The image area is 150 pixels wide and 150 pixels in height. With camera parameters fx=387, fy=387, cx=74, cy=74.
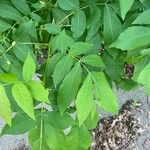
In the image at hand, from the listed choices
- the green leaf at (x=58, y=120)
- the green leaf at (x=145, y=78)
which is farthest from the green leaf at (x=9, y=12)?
the green leaf at (x=145, y=78)

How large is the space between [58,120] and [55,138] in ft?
0.19

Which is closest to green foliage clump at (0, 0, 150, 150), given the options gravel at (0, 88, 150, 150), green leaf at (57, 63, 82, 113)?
green leaf at (57, 63, 82, 113)

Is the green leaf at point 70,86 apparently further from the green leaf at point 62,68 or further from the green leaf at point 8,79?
the green leaf at point 8,79

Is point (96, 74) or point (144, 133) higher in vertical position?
point (96, 74)

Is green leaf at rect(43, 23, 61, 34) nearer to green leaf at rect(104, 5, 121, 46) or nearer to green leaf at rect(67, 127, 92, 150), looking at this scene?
green leaf at rect(104, 5, 121, 46)

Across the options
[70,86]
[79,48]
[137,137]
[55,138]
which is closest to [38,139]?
[55,138]

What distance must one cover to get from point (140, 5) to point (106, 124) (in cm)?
191

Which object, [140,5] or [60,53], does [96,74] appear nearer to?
[60,53]

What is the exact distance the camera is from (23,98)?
3.23 ft

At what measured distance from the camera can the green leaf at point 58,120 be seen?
121 cm

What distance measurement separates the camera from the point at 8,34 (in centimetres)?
132

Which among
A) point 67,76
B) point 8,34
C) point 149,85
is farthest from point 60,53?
point 149,85

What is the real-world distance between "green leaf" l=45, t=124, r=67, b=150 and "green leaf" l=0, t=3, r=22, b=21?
374 millimetres

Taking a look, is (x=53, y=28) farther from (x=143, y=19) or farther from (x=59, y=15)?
(x=143, y=19)
